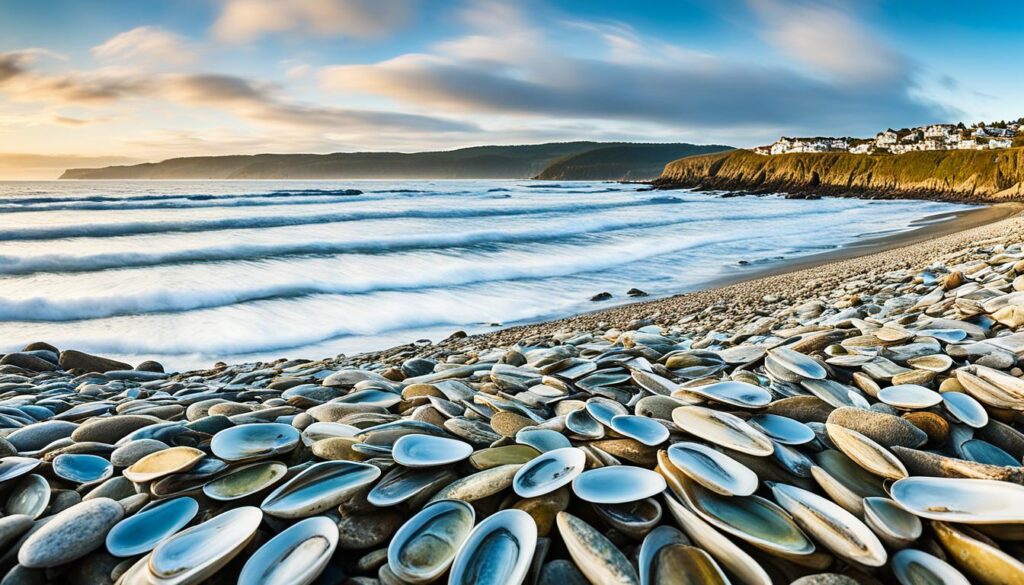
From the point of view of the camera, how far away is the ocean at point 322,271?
24.3 ft

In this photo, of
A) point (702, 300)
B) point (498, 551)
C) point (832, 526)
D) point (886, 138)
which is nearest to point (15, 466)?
point (498, 551)

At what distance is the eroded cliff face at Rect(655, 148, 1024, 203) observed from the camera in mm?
40531

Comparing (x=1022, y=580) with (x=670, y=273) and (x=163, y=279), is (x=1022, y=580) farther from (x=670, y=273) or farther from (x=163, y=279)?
(x=163, y=279)

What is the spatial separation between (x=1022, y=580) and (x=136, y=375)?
16.7 ft

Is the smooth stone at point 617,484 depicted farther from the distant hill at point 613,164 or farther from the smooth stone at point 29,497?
the distant hill at point 613,164

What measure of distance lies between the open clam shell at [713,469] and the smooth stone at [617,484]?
0.26 feet

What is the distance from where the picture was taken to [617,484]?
1366 mm

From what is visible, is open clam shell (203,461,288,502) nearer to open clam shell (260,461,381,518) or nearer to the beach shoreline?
open clam shell (260,461,381,518)

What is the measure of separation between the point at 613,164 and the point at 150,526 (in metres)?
154

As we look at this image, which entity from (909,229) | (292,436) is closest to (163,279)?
(292,436)

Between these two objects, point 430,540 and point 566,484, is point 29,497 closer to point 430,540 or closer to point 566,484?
point 430,540

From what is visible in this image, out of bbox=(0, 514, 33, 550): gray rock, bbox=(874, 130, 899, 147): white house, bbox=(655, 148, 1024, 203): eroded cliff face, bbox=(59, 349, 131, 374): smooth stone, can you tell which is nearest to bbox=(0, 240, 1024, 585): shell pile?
bbox=(0, 514, 33, 550): gray rock

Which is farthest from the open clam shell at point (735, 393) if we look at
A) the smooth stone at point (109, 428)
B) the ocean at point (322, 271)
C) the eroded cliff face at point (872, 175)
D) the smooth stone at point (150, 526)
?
the eroded cliff face at point (872, 175)

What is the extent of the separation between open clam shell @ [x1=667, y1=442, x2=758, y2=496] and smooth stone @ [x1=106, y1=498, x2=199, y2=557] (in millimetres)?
1214
